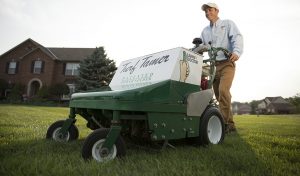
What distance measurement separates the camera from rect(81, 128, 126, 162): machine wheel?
2438 mm

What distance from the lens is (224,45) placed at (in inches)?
182

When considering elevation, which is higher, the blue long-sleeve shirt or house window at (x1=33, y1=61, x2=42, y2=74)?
house window at (x1=33, y1=61, x2=42, y2=74)

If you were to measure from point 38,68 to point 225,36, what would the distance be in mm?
30869

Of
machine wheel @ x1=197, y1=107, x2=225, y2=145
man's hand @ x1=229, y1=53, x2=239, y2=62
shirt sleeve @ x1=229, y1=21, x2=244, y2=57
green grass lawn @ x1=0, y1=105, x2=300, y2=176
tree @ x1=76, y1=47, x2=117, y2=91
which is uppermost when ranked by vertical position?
tree @ x1=76, y1=47, x2=117, y2=91

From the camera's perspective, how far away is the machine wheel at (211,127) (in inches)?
132

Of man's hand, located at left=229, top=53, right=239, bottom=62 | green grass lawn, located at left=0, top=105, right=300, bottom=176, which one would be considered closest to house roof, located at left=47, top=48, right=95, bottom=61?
man's hand, located at left=229, top=53, right=239, bottom=62

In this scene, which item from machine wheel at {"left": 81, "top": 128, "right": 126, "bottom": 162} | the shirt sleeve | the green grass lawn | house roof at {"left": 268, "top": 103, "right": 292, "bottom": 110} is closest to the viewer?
the green grass lawn

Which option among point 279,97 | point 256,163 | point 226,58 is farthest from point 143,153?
point 279,97

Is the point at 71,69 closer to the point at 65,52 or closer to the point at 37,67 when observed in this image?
the point at 65,52

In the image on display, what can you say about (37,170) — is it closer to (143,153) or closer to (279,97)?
(143,153)

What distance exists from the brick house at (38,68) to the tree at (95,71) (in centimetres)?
477

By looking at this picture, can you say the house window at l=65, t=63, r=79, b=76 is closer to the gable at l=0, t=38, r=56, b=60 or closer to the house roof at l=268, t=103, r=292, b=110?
the gable at l=0, t=38, r=56, b=60

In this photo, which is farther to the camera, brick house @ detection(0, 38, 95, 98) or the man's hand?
brick house @ detection(0, 38, 95, 98)

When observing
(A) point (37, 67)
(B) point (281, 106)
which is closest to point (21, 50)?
(A) point (37, 67)
